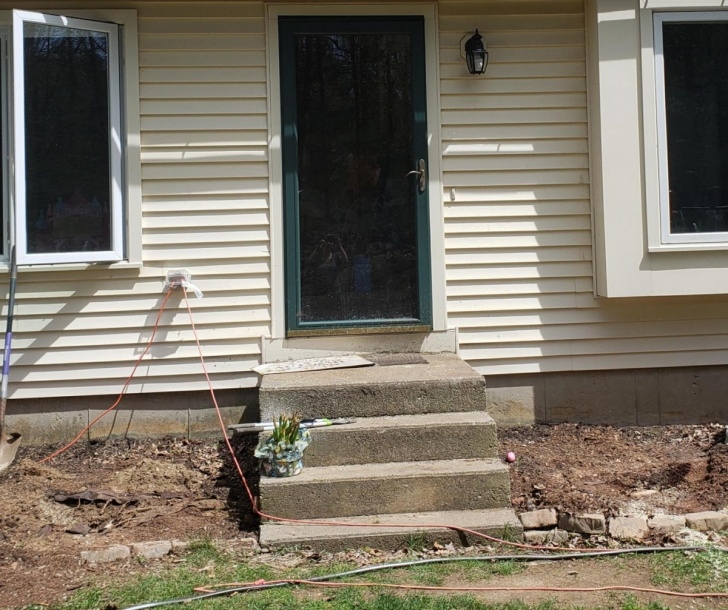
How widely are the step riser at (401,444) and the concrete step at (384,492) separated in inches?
6.3

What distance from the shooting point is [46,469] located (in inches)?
181

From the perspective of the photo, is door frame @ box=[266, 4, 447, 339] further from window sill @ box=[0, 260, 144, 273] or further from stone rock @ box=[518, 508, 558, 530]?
stone rock @ box=[518, 508, 558, 530]

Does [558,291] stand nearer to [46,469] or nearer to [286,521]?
[286,521]

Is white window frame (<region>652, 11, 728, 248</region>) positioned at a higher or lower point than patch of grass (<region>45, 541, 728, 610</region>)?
higher

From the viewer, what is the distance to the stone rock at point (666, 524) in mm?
3684

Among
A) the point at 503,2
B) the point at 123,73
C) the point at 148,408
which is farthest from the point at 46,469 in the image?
the point at 503,2

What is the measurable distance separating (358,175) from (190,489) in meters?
2.28

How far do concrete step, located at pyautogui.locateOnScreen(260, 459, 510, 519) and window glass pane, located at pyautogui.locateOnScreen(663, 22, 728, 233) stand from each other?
7.92ft

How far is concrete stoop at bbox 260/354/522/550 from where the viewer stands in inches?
146

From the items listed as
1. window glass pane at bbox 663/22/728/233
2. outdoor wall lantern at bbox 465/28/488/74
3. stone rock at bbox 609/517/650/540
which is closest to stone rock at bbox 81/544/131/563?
stone rock at bbox 609/517/650/540

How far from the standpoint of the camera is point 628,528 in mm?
3660

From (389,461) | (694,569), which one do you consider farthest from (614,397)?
(694,569)

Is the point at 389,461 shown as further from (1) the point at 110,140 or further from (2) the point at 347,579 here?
(1) the point at 110,140

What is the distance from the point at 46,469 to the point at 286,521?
5.58 ft
